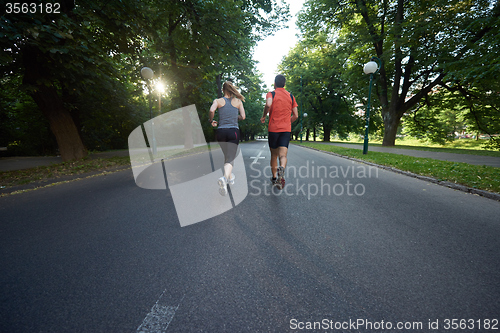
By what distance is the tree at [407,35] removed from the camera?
1185cm

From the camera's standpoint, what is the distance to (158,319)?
1.38m

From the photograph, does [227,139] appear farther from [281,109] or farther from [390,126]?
[390,126]

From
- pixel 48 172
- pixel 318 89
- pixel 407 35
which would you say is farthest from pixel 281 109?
pixel 318 89

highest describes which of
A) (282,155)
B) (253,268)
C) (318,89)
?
(318,89)

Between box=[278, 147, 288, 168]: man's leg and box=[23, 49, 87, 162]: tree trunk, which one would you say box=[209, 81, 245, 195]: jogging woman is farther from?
box=[23, 49, 87, 162]: tree trunk

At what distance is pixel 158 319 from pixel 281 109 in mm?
4191

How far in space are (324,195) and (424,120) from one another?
2691 centimetres

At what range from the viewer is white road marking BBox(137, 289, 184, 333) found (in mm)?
1306

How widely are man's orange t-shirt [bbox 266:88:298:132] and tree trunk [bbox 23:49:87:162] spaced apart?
7.55 m

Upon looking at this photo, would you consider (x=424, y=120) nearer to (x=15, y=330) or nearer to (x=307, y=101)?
(x=307, y=101)

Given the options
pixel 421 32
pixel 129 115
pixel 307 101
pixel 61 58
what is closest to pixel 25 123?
pixel 129 115

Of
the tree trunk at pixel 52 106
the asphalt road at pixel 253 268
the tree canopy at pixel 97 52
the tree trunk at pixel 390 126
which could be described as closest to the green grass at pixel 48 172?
the tree trunk at pixel 52 106

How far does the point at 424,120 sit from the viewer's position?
2303 centimetres

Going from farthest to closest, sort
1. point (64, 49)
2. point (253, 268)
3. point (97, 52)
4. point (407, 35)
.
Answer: point (407, 35), point (97, 52), point (64, 49), point (253, 268)
